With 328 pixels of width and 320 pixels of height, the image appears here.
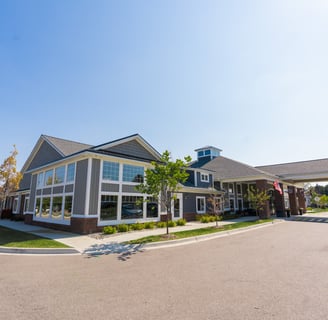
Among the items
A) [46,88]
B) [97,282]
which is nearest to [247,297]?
[97,282]

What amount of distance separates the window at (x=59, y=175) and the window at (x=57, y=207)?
1317 mm

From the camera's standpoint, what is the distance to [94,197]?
42.0 feet

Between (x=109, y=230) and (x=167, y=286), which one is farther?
(x=109, y=230)

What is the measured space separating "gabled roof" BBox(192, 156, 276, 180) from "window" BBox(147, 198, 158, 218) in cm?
1134

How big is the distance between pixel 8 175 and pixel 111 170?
34.6 ft

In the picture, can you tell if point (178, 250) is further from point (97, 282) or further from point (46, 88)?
point (46, 88)

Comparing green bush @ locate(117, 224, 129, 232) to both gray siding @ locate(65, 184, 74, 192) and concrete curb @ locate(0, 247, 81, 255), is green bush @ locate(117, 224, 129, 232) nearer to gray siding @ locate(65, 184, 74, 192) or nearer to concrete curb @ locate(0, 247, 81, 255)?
gray siding @ locate(65, 184, 74, 192)

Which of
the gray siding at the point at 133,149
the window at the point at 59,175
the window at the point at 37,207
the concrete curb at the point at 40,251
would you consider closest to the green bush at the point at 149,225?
the gray siding at the point at 133,149

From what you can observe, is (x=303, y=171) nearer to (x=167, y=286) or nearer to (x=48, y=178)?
(x=167, y=286)

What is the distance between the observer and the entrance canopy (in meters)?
25.1

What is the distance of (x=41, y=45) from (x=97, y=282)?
11321 millimetres

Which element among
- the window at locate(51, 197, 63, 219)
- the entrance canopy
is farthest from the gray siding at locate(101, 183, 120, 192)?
the entrance canopy

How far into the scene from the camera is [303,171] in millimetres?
26656

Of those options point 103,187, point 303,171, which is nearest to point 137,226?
point 103,187
